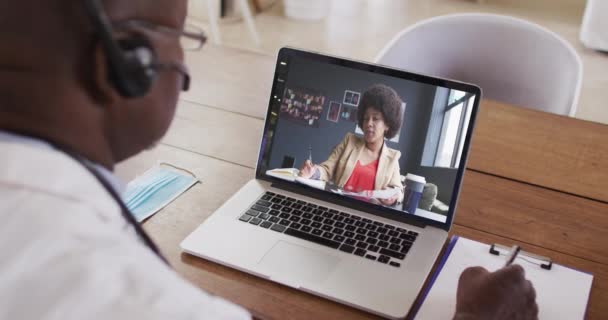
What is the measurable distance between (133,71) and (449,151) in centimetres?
62

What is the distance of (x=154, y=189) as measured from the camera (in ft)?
3.84

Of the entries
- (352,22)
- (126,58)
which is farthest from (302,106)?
(352,22)

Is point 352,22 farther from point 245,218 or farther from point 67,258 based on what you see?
point 67,258

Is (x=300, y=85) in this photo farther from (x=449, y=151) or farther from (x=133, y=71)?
(x=133, y=71)

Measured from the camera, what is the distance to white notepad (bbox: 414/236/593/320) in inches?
36.5

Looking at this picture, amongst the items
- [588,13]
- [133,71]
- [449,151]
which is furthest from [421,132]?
[588,13]

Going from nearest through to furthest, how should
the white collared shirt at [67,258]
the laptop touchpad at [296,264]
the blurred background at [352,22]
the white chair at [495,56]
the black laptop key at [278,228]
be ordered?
the white collared shirt at [67,258]
the laptop touchpad at [296,264]
the black laptop key at [278,228]
the white chair at [495,56]
the blurred background at [352,22]

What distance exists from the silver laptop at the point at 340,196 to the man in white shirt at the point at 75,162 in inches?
14.4

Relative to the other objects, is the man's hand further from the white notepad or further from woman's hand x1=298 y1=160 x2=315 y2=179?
woman's hand x1=298 y1=160 x2=315 y2=179

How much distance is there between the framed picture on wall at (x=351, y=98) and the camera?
→ 1.14m

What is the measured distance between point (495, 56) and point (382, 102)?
2.67 feet

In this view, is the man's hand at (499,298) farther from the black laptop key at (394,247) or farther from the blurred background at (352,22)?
the blurred background at (352,22)

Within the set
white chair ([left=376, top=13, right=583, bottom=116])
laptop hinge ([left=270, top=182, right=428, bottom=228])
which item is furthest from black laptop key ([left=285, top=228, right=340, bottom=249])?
white chair ([left=376, top=13, right=583, bottom=116])

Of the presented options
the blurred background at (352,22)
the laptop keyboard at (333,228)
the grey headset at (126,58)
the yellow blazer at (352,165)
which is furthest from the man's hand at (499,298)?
the blurred background at (352,22)
